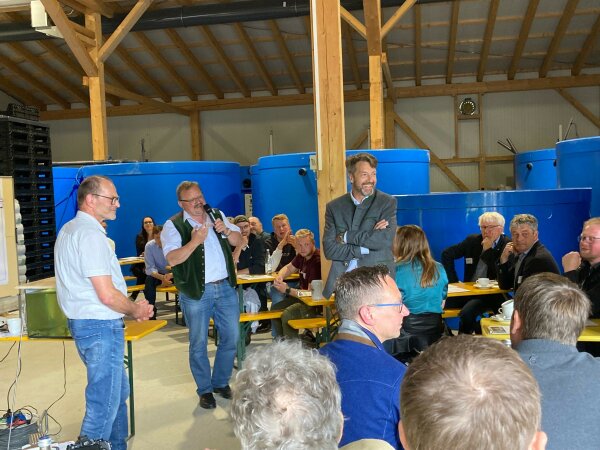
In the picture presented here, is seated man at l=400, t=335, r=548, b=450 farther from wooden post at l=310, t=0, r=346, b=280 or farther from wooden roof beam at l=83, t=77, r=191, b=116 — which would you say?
wooden roof beam at l=83, t=77, r=191, b=116

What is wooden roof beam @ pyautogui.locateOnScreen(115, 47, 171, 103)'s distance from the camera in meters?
15.8

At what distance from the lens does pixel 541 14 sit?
557 inches

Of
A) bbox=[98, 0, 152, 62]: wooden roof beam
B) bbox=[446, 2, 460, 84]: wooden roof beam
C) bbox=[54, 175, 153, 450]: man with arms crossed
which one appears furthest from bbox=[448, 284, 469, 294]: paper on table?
bbox=[446, 2, 460, 84]: wooden roof beam

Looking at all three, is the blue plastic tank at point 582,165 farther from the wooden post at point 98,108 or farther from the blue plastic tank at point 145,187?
the wooden post at point 98,108

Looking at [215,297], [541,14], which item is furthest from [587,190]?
[541,14]

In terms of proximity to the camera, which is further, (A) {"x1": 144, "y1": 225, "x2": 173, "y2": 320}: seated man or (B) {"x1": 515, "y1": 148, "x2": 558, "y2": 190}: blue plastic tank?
(B) {"x1": 515, "y1": 148, "x2": 558, "y2": 190}: blue plastic tank

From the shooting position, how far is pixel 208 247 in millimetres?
4457

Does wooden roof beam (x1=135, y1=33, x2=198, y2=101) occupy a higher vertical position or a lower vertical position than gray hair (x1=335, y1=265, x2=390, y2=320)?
higher

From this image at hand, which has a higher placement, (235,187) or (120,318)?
(235,187)

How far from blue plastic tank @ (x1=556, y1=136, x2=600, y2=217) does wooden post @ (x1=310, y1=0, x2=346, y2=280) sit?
11.6ft

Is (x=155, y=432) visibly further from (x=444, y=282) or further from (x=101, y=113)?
(x=101, y=113)

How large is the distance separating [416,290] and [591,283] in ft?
3.50

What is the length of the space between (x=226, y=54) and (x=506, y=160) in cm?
783

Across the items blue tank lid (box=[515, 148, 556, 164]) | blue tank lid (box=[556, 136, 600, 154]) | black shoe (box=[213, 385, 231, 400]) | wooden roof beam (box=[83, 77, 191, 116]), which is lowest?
black shoe (box=[213, 385, 231, 400])
